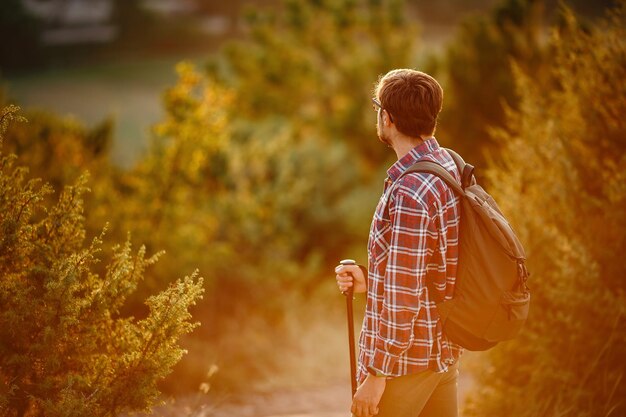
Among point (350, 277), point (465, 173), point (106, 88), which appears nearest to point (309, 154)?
point (350, 277)

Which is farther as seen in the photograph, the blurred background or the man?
the blurred background

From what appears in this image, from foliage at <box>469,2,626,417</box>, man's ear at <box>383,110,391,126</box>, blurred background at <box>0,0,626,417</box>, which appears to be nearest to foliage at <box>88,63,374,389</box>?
blurred background at <box>0,0,626,417</box>

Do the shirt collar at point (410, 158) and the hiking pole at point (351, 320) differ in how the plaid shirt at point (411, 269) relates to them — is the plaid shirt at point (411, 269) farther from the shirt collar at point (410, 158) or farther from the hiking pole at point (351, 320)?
the hiking pole at point (351, 320)

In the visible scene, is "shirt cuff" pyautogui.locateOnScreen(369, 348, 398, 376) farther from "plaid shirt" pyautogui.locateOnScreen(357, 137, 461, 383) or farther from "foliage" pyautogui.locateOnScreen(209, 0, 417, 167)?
"foliage" pyautogui.locateOnScreen(209, 0, 417, 167)

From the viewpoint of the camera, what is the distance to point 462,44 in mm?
11273

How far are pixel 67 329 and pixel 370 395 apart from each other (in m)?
1.41

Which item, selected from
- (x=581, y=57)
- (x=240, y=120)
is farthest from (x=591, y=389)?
(x=240, y=120)

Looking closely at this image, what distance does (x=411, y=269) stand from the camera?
2203 mm

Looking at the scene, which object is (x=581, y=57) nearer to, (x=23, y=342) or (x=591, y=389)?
(x=591, y=389)

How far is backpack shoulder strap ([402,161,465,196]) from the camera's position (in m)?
2.26

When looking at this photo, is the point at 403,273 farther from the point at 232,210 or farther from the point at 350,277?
the point at 232,210

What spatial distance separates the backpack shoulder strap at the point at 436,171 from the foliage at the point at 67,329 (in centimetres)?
109

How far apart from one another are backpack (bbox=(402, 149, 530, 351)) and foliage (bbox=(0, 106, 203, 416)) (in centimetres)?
112

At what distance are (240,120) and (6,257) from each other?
11.3 meters
